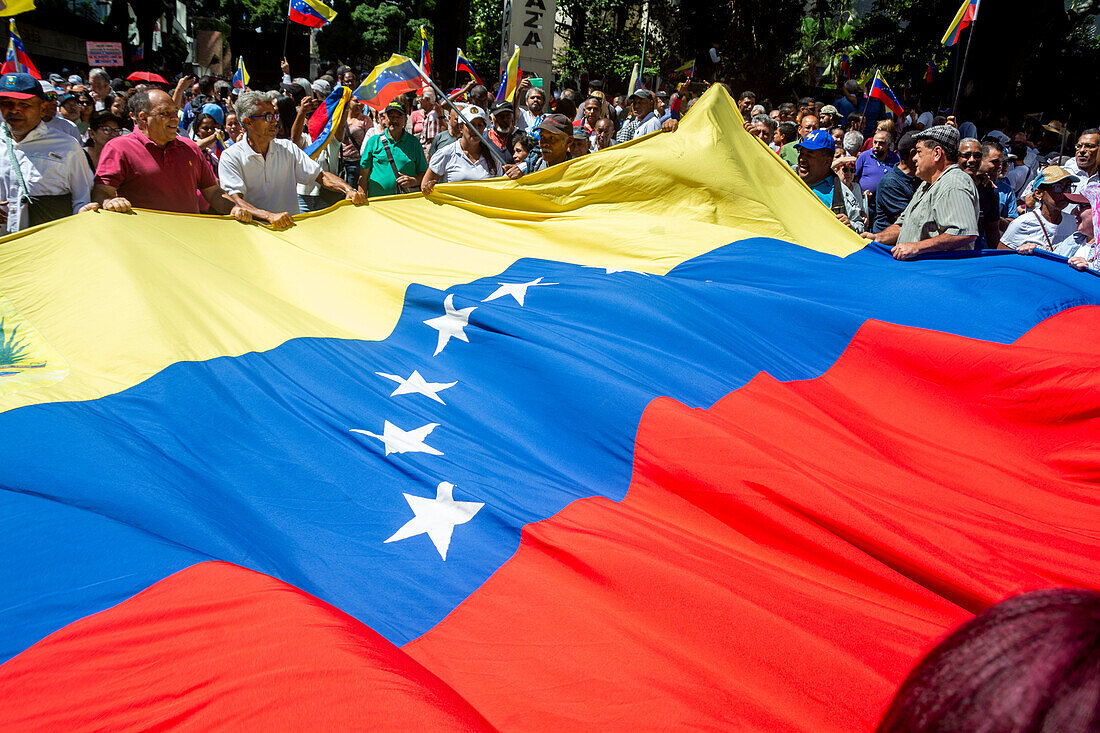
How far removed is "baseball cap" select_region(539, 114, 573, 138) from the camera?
6203mm

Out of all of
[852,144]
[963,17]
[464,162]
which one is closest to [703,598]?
[464,162]

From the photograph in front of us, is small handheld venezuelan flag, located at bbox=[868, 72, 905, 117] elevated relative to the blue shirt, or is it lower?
elevated

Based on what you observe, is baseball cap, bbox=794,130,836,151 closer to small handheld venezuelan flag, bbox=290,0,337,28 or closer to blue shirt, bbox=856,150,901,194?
blue shirt, bbox=856,150,901,194

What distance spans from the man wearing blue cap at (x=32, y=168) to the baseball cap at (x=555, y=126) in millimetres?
3220

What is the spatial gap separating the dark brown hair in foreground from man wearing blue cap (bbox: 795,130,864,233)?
5813 millimetres

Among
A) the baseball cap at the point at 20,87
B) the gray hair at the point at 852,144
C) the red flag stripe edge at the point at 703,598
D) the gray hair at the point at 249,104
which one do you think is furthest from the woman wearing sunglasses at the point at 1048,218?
the baseball cap at the point at 20,87

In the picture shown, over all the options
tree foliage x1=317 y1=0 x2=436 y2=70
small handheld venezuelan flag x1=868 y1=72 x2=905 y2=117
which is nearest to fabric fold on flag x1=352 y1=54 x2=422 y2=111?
small handheld venezuelan flag x1=868 y1=72 x2=905 y2=117

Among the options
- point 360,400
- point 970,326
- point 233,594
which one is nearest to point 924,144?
point 970,326

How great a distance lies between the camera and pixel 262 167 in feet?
17.4

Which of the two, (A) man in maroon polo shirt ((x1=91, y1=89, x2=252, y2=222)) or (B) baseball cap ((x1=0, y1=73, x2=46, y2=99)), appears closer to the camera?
(A) man in maroon polo shirt ((x1=91, y1=89, x2=252, y2=222))

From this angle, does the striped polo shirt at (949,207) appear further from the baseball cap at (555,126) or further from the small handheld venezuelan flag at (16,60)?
the small handheld venezuelan flag at (16,60)

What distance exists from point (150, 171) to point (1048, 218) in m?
6.56

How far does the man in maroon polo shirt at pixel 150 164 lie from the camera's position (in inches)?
185

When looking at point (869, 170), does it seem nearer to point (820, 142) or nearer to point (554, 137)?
point (820, 142)
